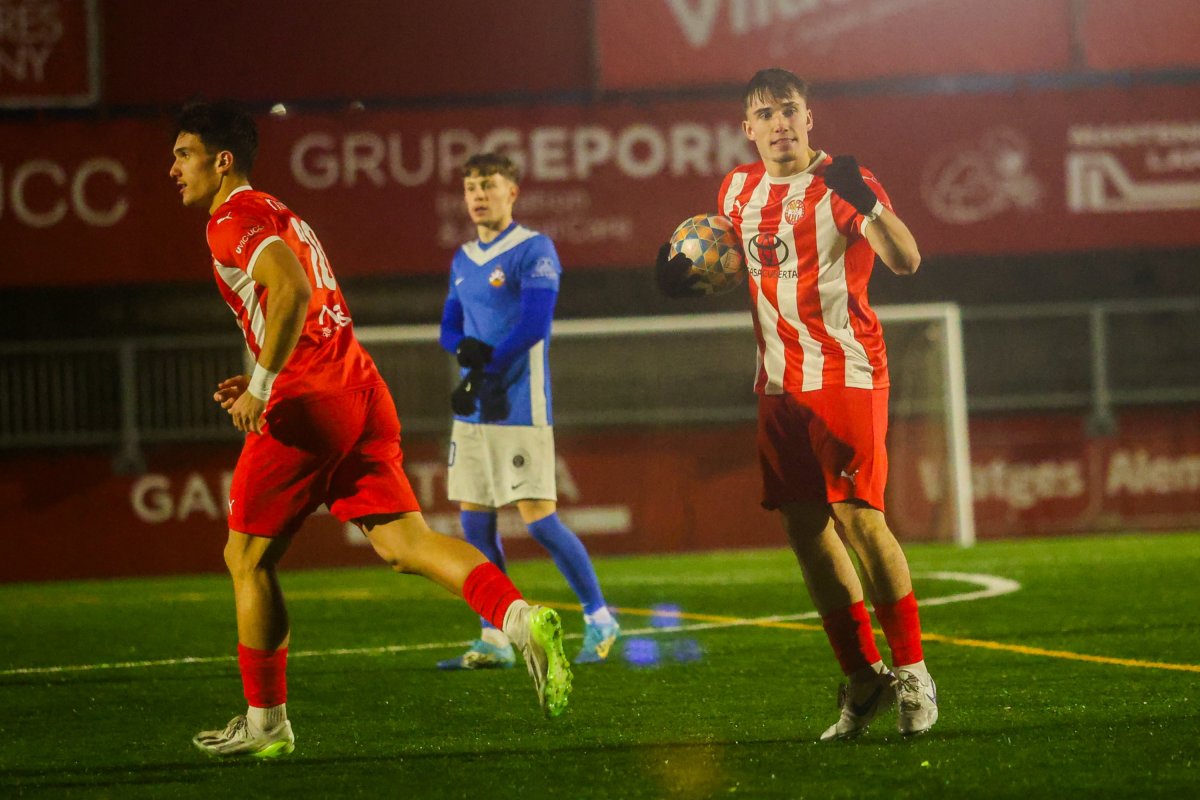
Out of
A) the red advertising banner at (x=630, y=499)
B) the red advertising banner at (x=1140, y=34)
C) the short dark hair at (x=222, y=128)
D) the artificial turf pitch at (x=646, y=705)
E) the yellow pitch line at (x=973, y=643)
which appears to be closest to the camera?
the artificial turf pitch at (x=646, y=705)

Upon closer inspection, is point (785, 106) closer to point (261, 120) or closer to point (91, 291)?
point (261, 120)

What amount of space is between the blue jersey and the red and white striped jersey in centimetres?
211

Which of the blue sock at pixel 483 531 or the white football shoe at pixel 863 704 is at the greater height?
the blue sock at pixel 483 531

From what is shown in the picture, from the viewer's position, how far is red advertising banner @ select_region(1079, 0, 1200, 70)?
50.2ft

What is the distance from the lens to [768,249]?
4.88 m

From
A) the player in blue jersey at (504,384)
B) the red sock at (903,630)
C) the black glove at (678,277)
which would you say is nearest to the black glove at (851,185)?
the black glove at (678,277)

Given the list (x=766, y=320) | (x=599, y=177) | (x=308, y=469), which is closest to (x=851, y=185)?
(x=766, y=320)

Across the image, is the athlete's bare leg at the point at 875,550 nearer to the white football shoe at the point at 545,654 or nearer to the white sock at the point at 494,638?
the white football shoe at the point at 545,654

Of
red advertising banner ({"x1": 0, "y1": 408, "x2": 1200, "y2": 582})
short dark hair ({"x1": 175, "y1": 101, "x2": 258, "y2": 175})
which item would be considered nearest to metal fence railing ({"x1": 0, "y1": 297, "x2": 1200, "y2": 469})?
red advertising banner ({"x1": 0, "y1": 408, "x2": 1200, "y2": 582})

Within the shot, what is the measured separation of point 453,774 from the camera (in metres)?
4.37

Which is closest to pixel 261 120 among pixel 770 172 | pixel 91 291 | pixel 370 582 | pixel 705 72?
pixel 91 291

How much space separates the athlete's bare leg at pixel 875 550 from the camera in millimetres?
4699

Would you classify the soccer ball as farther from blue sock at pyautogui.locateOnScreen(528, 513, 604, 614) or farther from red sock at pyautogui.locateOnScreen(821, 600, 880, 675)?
blue sock at pyautogui.locateOnScreen(528, 513, 604, 614)

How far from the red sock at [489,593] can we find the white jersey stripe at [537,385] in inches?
93.8
